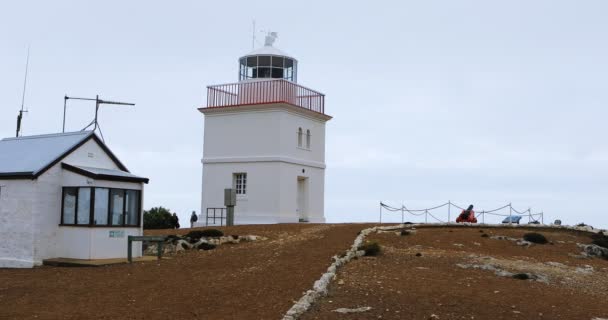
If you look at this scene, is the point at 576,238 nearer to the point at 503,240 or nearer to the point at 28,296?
the point at 503,240

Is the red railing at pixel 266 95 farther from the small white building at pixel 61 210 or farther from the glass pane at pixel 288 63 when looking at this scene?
the small white building at pixel 61 210

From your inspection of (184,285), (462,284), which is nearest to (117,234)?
(184,285)

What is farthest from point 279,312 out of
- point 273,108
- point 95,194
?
point 273,108

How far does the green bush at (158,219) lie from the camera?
129 feet

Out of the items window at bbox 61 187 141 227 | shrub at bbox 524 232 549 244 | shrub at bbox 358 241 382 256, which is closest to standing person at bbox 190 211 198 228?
window at bbox 61 187 141 227

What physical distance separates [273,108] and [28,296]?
20.1m

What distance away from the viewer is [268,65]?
120ft

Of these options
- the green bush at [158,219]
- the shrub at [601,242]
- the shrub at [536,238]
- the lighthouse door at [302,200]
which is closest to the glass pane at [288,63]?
the lighthouse door at [302,200]

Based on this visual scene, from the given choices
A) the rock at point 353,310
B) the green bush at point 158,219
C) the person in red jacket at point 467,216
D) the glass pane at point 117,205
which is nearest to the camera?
the rock at point 353,310

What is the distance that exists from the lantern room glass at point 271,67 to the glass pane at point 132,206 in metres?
14.7

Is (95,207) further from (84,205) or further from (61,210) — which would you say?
(61,210)

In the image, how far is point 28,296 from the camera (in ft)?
52.0

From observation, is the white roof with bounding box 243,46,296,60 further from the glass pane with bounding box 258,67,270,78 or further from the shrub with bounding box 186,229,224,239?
the shrub with bounding box 186,229,224,239

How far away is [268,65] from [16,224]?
17.8 metres
